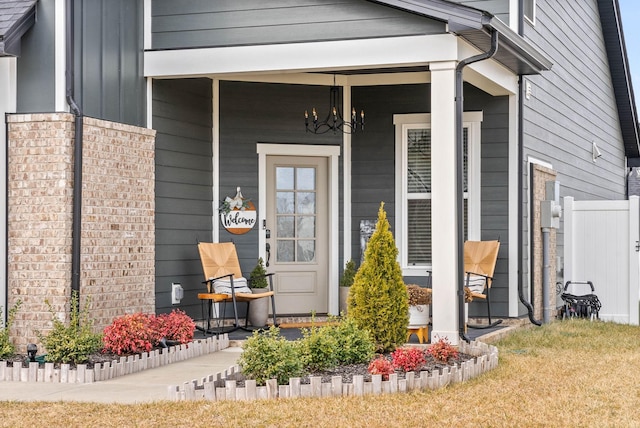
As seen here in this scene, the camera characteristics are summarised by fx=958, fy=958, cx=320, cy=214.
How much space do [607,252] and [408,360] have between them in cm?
646

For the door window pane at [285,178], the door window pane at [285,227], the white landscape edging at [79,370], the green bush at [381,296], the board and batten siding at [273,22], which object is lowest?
the white landscape edging at [79,370]

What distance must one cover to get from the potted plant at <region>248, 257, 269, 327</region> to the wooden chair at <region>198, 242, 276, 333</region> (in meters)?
0.08

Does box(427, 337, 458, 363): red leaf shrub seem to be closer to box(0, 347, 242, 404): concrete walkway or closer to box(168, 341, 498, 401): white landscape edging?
box(168, 341, 498, 401): white landscape edging

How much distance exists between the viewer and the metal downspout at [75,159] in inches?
320

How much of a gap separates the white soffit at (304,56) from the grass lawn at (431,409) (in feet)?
9.38

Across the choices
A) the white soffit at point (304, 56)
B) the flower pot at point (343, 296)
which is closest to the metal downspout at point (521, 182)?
the flower pot at point (343, 296)

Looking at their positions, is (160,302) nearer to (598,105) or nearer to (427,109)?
(427,109)

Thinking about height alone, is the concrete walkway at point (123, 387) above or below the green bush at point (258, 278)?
below

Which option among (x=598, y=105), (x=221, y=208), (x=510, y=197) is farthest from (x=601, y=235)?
(x=221, y=208)

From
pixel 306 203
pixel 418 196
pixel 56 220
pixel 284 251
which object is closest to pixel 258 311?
pixel 284 251

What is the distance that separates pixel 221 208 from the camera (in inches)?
404

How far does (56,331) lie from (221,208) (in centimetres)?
323

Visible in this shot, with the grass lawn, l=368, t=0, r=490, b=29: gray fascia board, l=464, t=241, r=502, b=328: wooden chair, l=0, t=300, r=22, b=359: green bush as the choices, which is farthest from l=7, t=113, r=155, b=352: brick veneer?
l=464, t=241, r=502, b=328: wooden chair

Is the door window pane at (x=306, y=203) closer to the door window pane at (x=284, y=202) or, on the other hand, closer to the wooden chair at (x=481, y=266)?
the door window pane at (x=284, y=202)
